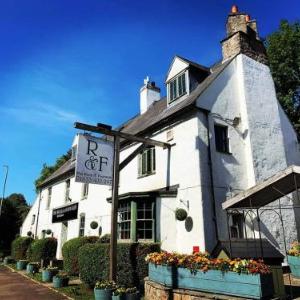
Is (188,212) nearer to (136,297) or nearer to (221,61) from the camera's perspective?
(136,297)

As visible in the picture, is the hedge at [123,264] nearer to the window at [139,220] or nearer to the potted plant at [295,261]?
the window at [139,220]

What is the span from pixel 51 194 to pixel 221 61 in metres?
18.3

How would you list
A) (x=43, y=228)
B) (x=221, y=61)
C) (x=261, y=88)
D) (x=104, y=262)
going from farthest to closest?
(x=43, y=228)
(x=221, y=61)
(x=261, y=88)
(x=104, y=262)

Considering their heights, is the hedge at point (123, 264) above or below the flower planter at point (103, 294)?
above

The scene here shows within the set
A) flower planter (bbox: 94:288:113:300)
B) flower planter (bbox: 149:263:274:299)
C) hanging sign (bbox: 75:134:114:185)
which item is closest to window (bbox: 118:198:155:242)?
hanging sign (bbox: 75:134:114:185)

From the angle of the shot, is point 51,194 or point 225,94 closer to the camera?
point 225,94

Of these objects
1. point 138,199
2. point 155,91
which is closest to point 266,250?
point 138,199

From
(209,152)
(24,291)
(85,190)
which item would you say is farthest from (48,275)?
(209,152)

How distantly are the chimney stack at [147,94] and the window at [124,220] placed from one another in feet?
33.0

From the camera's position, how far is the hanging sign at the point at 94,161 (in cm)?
1121

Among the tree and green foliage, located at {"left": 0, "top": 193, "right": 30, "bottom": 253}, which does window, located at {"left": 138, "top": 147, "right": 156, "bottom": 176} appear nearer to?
the tree

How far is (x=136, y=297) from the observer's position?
29.7 ft

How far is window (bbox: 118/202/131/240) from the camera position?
45.7 feet

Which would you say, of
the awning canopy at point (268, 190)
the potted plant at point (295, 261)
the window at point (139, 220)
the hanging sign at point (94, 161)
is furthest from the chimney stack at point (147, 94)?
the potted plant at point (295, 261)
